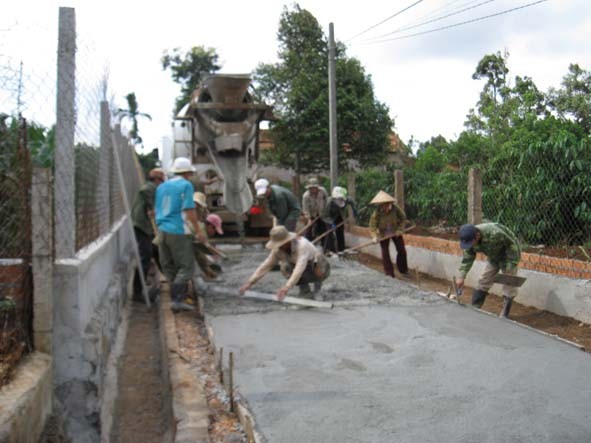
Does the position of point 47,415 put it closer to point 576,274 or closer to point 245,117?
point 576,274

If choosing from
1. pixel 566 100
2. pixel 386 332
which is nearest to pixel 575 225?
pixel 386 332

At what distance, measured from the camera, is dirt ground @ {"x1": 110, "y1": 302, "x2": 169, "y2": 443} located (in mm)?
3764

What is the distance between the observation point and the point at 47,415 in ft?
9.40

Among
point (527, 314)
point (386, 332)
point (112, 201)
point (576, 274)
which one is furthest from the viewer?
point (112, 201)

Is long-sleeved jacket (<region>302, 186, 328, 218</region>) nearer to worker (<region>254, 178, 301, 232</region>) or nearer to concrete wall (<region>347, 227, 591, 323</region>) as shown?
worker (<region>254, 178, 301, 232</region>)

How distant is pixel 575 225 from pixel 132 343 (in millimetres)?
5241

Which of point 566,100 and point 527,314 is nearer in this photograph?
point 527,314

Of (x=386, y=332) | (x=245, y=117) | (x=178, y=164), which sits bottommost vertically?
(x=386, y=332)

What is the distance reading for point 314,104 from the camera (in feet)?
55.6

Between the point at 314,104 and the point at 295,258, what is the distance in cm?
1187

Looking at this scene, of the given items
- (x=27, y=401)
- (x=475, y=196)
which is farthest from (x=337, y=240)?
(x=27, y=401)

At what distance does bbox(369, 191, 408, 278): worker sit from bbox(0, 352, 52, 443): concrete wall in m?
6.04

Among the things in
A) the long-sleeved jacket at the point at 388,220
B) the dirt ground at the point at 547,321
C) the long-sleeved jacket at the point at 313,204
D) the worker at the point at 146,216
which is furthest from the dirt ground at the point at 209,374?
the long-sleeved jacket at the point at 313,204

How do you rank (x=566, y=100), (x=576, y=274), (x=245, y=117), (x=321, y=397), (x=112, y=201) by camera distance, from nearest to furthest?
1. (x=321, y=397)
2. (x=576, y=274)
3. (x=112, y=201)
4. (x=245, y=117)
5. (x=566, y=100)
